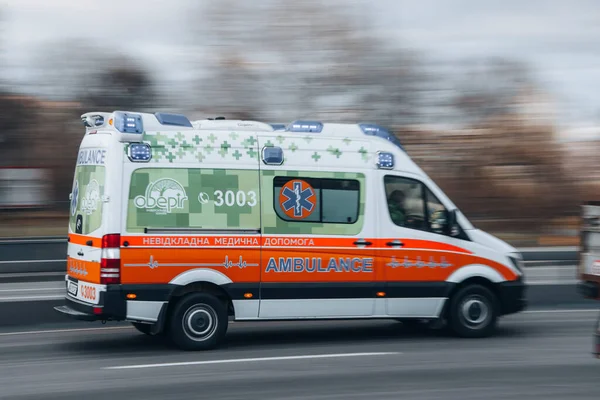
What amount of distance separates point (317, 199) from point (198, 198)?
4.34 ft

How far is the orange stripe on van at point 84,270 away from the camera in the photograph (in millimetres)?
8852

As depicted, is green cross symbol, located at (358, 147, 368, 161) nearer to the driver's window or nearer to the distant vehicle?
the driver's window

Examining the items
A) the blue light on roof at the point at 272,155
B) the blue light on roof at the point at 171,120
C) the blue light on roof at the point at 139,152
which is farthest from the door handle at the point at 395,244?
the blue light on roof at the point at 139,152

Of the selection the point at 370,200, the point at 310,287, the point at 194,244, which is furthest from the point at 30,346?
the point at 370,200

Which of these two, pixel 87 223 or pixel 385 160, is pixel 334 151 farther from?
pixel 87 223

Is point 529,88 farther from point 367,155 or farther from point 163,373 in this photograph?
point 163,373

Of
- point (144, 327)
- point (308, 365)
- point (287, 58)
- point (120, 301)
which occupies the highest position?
point (287, 58)

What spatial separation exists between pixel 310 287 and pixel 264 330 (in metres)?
1.87

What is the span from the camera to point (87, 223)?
916 cm

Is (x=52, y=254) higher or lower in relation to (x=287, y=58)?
lower

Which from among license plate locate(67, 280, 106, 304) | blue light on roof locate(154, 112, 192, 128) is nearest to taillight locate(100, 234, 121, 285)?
license plate locate(67, 280, 106, 304)

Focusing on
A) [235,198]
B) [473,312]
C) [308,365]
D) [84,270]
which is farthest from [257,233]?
[473,312]

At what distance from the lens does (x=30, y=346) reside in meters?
9.70

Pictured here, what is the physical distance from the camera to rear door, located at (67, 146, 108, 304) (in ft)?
29.2
